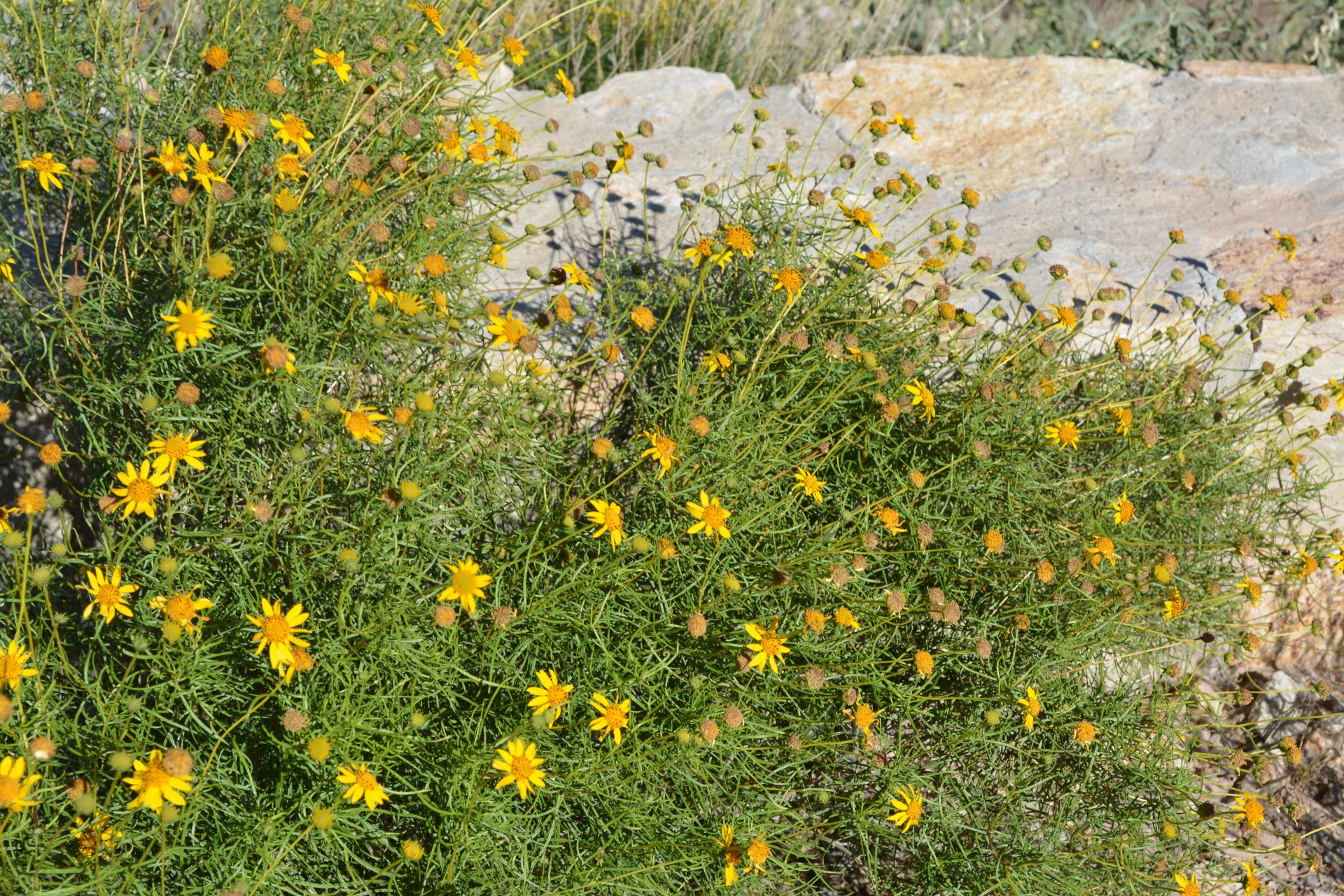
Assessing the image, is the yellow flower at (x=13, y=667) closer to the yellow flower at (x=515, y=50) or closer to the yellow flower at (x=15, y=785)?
the yellow flower at (x=15, y=785)

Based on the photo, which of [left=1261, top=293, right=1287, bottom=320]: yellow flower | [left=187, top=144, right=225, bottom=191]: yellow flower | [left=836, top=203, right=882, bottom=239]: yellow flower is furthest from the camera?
[left=1261, top=293, right=1287, bottom=320]: yellow flower

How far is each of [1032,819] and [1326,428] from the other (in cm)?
152

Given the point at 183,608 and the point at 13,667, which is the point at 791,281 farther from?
the point at 13,667

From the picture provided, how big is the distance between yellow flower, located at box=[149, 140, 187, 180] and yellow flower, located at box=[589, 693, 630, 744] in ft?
4.65

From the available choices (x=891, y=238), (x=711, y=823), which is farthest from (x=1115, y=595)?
(x=891, y=238)

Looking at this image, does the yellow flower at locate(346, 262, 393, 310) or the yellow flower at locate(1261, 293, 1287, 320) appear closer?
the yellow flower at locate(346, 262, 393, 310)

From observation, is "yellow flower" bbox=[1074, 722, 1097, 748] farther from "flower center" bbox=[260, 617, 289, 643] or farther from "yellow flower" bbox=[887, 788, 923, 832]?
"flower center" bbox=[260, 617, 289, 643]

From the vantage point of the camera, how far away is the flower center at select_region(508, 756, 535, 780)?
1.88 m

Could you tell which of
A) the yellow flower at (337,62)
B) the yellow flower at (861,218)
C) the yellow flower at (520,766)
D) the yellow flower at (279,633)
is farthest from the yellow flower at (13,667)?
the yellow flower at (861,218)

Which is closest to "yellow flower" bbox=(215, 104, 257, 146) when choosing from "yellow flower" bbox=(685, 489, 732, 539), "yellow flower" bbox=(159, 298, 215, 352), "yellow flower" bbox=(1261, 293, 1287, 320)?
"yellow flower" bbox=(159, 298, 215, 352)

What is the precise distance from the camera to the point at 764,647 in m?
2.13

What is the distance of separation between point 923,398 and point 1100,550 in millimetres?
559

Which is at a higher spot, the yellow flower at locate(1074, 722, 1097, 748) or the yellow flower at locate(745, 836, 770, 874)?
the yellow flower at locate(1074, 722, 1097, 748)

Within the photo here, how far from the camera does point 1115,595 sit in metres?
2.58
